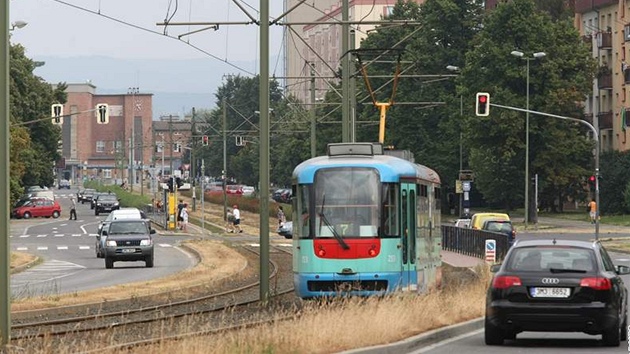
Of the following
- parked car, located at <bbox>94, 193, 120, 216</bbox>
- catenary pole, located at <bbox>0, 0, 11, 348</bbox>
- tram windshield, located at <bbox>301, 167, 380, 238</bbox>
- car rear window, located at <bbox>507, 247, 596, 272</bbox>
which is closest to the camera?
catenary pole, located at <bbox>0, 0, 11, 348</bbox>

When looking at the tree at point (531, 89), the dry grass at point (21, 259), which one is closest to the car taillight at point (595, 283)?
the dry grass at point (21, 259)

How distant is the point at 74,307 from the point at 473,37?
79.0 m

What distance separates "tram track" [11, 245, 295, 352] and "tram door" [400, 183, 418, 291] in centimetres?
284

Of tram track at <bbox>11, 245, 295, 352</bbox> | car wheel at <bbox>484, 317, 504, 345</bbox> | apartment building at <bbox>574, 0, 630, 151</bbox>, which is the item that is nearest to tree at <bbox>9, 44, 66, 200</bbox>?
apartment building at <bbox>574, 0, 630, 151</bbox>

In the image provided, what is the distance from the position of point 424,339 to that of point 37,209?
108m

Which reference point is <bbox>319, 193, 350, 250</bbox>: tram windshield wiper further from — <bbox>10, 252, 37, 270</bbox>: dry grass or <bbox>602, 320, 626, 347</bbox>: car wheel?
<bbox>10, 252, 37, 270</bbox>: dry grass

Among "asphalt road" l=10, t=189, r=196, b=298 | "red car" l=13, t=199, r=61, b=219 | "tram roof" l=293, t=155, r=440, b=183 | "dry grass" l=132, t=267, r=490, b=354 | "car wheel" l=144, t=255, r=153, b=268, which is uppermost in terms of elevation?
"tram roof" l=293, t=155, r=440, b=183

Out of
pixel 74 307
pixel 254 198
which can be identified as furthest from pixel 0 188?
pixel 254 198

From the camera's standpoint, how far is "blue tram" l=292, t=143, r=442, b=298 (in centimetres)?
2978

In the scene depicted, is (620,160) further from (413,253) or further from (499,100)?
(413,253)

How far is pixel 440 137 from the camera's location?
11056 cm

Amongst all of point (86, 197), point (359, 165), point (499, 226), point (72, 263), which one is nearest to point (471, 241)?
point (499, 226)

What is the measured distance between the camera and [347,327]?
65.4 feet

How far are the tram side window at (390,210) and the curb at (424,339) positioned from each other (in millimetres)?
4307
